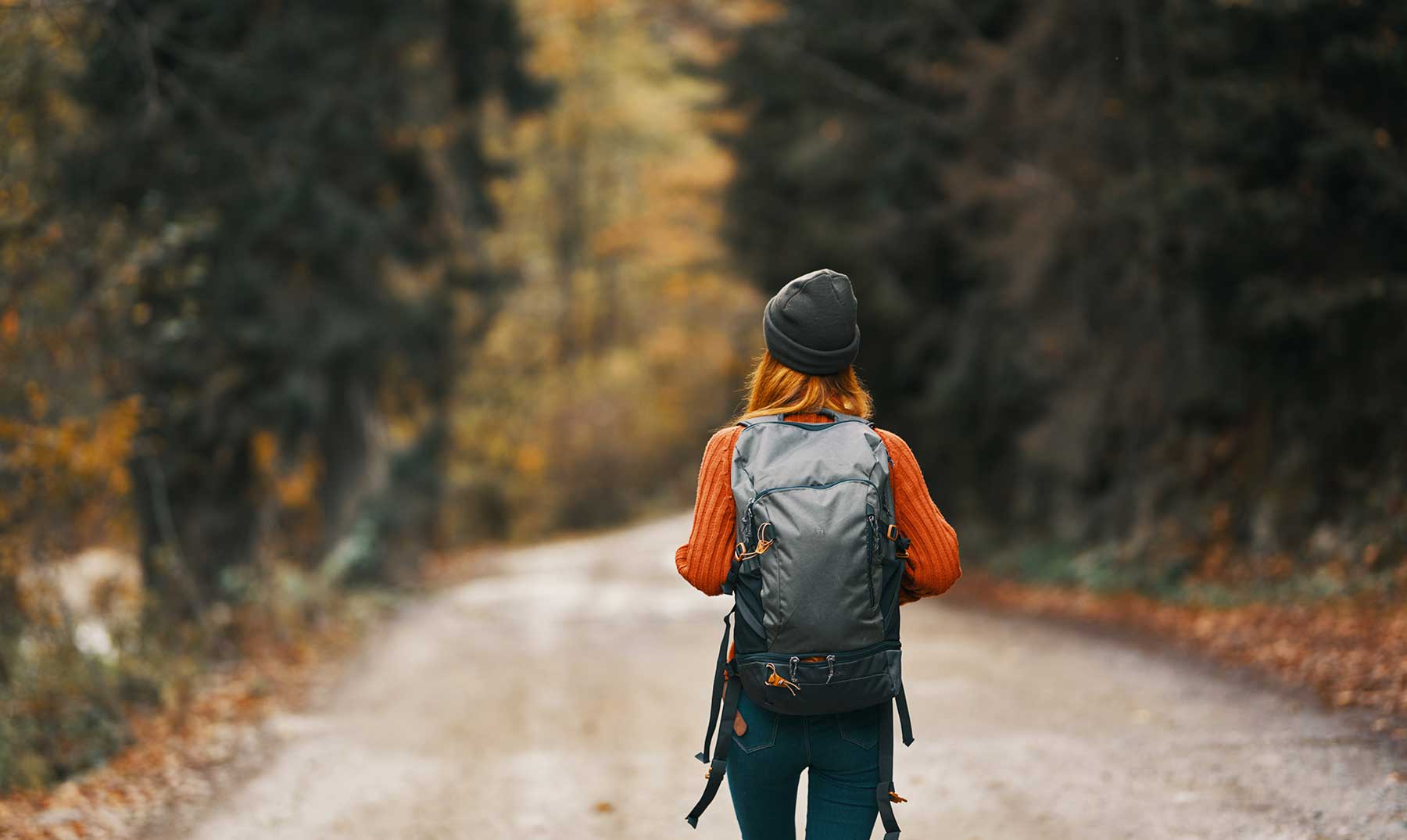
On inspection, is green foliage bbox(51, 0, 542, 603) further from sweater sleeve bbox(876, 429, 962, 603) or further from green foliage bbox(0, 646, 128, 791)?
sweater sleeve bbox(876, 429, 962, 603)

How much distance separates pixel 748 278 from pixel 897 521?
17677 millimetres

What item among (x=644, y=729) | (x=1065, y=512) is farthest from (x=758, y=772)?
(x=1065, y=512)

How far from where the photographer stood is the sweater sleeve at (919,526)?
2.97 meters

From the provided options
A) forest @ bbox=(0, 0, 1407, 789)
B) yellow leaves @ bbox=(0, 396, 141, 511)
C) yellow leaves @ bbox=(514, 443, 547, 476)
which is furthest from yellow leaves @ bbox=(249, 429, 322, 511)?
yellow leaves @ bbox=(514, 443, 547, 476)

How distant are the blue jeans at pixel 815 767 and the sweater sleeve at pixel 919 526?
34 cm

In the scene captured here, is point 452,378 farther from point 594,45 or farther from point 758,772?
point 594,45

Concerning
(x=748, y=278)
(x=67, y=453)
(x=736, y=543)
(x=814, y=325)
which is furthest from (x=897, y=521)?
(x=748, y=278)

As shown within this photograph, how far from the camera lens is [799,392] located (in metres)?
3.04

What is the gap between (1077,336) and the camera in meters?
13.2

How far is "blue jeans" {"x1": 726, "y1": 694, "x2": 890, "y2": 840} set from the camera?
9.65 feet

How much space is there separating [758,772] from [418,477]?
1502 cm

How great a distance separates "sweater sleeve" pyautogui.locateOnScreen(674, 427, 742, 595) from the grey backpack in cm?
5

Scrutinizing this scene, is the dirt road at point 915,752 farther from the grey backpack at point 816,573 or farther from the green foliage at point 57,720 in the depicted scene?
the grey backpack at point 816,573

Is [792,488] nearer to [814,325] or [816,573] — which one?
[816,573]
